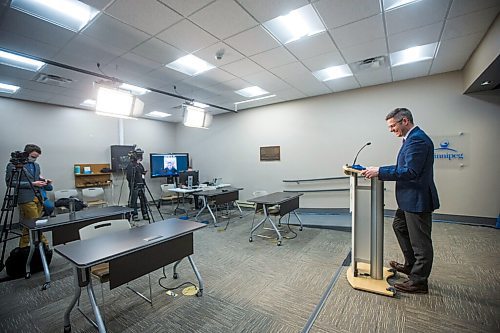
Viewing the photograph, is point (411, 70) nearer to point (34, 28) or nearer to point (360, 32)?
point (360, 32)

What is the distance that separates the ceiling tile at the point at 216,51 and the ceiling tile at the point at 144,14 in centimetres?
68

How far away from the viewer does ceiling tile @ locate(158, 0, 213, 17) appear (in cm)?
223

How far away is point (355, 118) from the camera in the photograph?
5.23m

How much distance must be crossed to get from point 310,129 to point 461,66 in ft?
9.73

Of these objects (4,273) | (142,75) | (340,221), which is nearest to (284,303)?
(340,221)

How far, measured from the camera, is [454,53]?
356cm

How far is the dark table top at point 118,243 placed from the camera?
1587 mm

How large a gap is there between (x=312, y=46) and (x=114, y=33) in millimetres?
2571

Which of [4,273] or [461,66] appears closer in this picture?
[4,273]

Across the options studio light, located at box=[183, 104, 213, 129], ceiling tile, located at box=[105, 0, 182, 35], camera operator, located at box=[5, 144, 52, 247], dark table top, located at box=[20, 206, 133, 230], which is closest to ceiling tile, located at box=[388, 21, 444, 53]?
ceiling tile, located at box=[105, 0, 182, 35]

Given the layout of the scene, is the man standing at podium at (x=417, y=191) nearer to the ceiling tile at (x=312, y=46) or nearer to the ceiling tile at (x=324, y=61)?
the ceiling tile at (x=312, y=46)

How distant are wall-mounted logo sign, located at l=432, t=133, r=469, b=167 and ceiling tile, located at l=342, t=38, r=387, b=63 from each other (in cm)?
233

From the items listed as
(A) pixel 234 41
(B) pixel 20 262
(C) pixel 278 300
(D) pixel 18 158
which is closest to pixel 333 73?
(A) pixel 234 41

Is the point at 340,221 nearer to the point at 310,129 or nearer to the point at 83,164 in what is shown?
the point at 310,129
